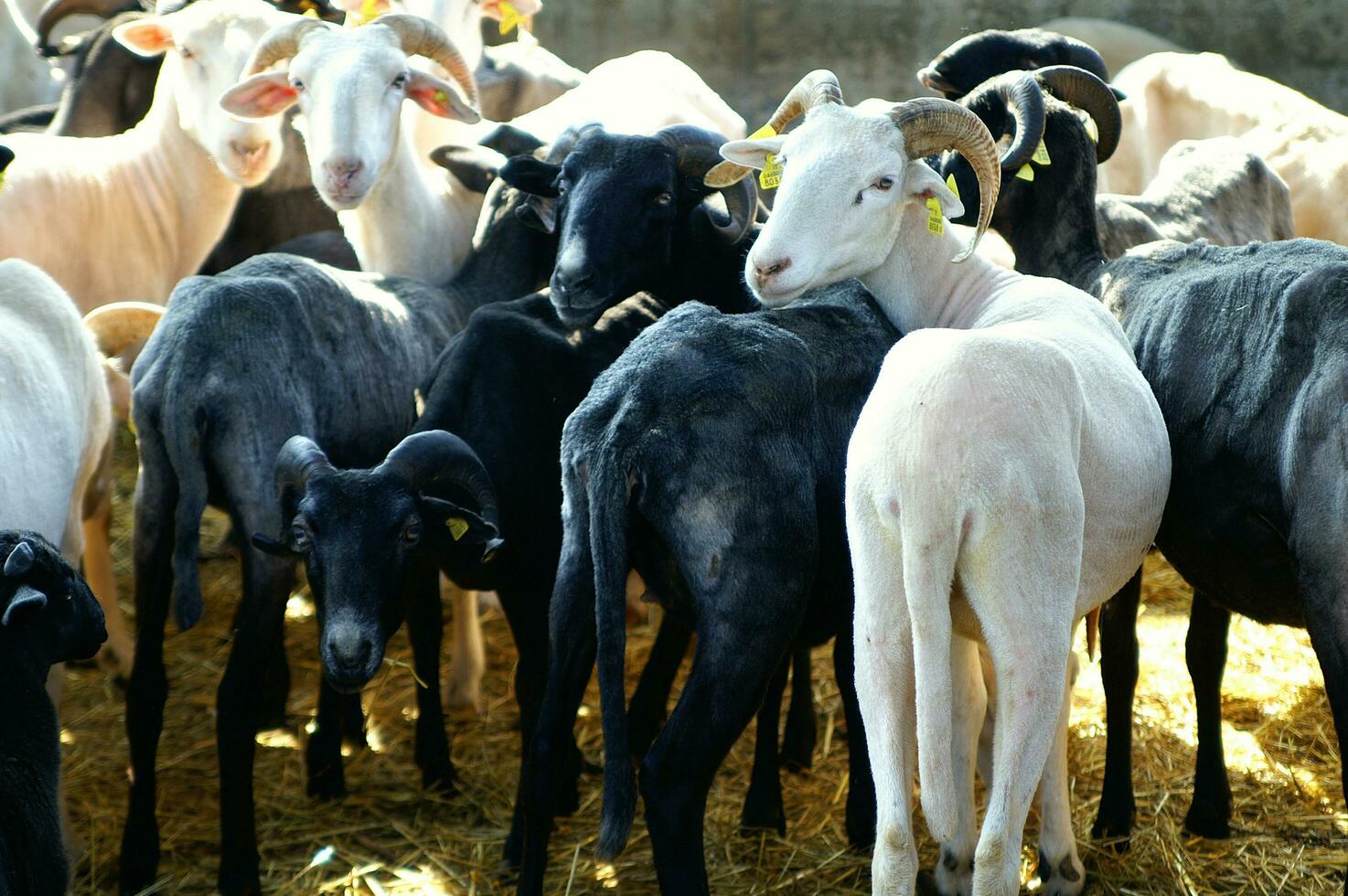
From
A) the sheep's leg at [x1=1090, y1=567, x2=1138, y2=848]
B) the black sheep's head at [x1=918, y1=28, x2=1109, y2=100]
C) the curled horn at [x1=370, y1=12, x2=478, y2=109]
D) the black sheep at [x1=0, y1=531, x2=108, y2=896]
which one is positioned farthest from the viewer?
the black sheep's head at [x1=918, y1=28, x2=1109, y2=100]

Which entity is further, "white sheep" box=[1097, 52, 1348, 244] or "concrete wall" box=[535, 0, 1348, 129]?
"concrete wall" box=[535, 0, 1348, 129]

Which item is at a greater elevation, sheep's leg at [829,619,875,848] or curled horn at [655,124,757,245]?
curled horn at [655,124,757,245]

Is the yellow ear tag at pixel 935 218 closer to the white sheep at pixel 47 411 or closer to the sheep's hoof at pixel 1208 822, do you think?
the sheep's hoof at pixel 1208 822

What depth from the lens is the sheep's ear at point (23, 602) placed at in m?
3.38

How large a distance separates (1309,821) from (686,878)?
2212mm

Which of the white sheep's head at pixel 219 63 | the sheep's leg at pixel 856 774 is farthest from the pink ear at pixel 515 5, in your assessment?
the sheep's leg at pixel 856 774

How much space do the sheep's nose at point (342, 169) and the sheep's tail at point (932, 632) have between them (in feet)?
9.79

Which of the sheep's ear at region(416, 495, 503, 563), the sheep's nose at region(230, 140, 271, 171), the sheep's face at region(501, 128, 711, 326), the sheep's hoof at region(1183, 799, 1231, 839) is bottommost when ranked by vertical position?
the sheep's hoof at region(1183, 799, 1231, 839)

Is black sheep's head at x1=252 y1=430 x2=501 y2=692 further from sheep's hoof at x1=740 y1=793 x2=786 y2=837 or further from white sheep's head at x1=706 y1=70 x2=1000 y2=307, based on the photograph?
sheep's hoof at x1=740 y1=793 x2=786 y2=837

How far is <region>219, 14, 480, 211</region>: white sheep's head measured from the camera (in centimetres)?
527

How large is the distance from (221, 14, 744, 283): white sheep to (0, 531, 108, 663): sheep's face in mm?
2027

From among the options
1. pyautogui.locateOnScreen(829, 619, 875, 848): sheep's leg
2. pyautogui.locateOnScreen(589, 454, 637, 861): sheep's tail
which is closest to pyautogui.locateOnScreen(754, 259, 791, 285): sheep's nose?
pyautogui.locateOnScreen(589, 454, 637, 861): sheep's tail

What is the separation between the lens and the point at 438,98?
5727 mm

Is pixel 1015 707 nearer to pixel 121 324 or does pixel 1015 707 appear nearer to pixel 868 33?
pixel 121 324
